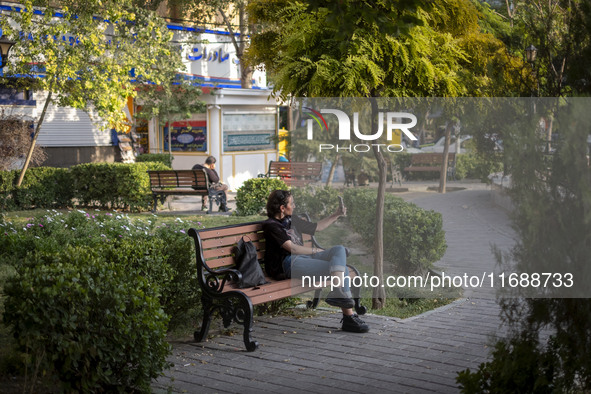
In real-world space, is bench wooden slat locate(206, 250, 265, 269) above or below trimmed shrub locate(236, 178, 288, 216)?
above

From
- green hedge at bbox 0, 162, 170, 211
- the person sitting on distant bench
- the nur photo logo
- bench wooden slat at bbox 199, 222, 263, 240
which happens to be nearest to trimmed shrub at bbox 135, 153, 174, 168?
the person sitting on distant bench

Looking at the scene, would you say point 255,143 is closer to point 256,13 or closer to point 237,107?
point 237,107

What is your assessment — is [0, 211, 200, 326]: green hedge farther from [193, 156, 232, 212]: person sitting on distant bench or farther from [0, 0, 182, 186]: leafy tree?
[193, 156, 232, 212]: person sitting on distant bench

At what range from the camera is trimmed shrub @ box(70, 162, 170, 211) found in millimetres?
16453

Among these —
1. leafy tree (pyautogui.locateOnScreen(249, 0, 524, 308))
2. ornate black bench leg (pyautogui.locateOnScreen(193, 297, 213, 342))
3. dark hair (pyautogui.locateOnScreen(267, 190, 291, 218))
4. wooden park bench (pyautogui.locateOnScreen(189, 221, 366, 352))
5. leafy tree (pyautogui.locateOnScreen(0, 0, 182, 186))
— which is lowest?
ornate black bench leg (pyautogui.locateOnScreen(193, 297, 213, 342))

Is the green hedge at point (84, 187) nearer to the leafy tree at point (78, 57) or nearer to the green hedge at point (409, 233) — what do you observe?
the leafy tree at point (78, 57)

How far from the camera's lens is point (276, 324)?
6.96 metres

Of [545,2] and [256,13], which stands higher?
[256,13]

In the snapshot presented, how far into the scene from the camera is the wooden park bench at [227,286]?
6.23m

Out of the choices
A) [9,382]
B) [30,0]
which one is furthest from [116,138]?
[9,382]

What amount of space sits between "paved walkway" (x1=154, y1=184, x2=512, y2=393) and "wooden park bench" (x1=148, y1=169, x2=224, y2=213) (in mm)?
9907

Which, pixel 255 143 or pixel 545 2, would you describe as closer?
pixel 545 2

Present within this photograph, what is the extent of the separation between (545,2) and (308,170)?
52.6ft

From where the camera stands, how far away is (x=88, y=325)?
443 cm
